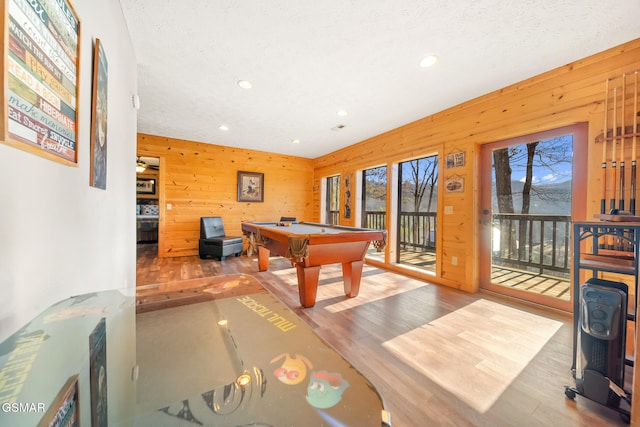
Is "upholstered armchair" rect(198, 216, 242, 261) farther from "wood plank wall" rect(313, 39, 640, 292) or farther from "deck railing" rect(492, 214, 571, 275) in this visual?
"deck railing" rect(492, 214, 571, 275)

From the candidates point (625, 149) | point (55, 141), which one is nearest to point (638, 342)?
point (625, 149)

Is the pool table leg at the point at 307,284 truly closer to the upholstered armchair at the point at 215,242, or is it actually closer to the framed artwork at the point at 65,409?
the framed artwork at the point at 65,409

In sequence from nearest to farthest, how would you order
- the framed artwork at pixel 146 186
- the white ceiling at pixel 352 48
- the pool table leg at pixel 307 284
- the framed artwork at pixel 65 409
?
1. the framed artwork at pixel 65 409
2. the white ceiling at pixel 352 48
3. the pool table leg at pixel 307 284
4. the framed artwork at pixel 146 186

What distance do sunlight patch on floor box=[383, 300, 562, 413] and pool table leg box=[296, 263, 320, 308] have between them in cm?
93

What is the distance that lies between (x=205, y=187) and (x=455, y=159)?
5107mm

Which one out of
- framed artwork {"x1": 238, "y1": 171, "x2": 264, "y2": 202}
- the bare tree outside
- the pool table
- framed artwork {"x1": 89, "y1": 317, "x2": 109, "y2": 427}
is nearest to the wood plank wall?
the bare tree outside

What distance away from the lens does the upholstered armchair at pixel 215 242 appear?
4.75 m

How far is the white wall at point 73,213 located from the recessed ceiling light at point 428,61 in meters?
2.54

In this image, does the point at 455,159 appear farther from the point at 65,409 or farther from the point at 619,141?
the point at 65,409

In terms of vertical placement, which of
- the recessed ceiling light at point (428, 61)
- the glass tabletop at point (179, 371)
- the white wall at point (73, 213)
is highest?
the recessed ceiling light at point (428, 61)

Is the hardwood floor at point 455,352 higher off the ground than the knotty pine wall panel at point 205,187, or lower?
lower

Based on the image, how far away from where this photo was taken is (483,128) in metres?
3.04

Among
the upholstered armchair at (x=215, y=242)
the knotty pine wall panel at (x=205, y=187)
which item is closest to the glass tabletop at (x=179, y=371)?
the upholstered armchair at (x=215, y=242)

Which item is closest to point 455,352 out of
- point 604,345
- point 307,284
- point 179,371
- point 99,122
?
point 604,345
